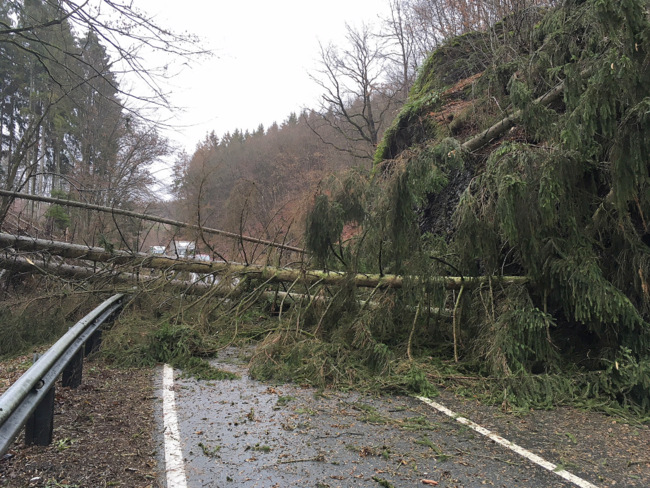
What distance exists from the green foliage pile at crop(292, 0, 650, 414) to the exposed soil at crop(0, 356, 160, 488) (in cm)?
238

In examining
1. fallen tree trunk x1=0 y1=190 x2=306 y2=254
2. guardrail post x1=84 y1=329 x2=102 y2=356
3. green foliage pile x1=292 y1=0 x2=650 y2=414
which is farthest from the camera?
fallen tree trunk x1=0 y1=190 x2=306 y2=254

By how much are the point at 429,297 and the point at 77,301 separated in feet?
20.1

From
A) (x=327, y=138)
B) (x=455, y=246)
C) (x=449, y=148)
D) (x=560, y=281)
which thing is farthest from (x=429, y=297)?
(x=327, y=138)

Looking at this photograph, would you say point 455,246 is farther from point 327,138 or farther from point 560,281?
point 327,138

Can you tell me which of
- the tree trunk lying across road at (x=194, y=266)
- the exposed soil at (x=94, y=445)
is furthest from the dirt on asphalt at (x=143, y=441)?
the tree trunk lying across road at (x=194, y=266)

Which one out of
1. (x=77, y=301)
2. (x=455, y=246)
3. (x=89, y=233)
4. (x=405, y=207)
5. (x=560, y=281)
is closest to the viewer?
(x=560, y=281)

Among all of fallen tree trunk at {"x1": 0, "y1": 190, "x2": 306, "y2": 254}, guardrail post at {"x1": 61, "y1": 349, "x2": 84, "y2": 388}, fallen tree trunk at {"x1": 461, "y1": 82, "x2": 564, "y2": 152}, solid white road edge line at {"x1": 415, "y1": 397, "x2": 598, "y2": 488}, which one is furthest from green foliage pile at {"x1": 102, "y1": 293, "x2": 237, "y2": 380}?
fallen tree trunk at {"x1": 461, "y1": 82, "x2": 564, "y2": 152}

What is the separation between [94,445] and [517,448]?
3.37m

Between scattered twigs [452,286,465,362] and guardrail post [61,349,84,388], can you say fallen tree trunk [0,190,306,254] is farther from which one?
guardrail post [61,349,84,388]

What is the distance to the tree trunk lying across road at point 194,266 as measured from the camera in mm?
7258

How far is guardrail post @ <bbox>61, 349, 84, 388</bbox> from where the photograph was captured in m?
4.68

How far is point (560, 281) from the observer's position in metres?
5.59

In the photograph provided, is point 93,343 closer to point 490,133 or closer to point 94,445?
point 94,445

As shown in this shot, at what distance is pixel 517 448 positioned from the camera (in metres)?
3.70
